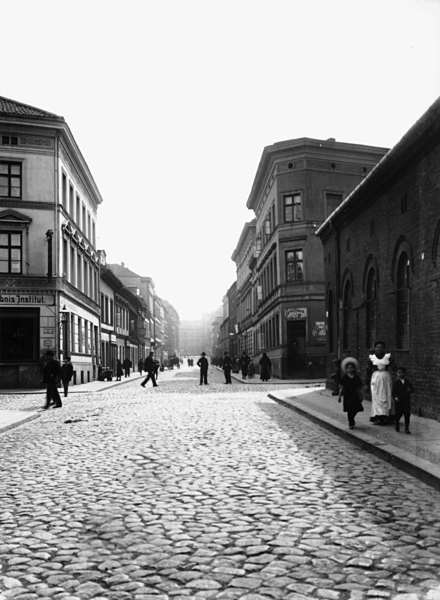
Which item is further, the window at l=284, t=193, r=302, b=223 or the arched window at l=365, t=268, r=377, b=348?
the window at l=284, t=193, r=302, b=223

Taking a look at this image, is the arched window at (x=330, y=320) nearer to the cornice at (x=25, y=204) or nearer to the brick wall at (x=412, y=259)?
the brick wall at (x=412, y=259)

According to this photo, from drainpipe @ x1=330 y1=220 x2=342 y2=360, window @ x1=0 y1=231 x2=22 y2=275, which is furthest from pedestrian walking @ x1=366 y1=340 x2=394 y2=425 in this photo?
window @ x1=0 y1=231 x2=22 y2=275

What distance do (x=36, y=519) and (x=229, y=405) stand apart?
1285 centimetres

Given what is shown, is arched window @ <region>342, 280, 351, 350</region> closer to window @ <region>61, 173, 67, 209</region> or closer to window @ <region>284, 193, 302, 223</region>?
window @ <region>284, 193, 302, 223</region>

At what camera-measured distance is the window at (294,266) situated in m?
36.9

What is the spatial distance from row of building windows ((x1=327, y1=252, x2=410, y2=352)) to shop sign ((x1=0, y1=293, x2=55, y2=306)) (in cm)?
1360

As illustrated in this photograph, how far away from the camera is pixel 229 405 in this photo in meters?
18.4

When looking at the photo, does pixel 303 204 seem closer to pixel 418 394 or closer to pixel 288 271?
pixel 288 271

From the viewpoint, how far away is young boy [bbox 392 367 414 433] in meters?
10.6

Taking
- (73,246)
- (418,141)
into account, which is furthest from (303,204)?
(418,141)

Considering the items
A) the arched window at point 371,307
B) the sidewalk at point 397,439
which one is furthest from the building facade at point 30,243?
the sidewalk at point 397,439

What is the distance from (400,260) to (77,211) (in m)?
27.1

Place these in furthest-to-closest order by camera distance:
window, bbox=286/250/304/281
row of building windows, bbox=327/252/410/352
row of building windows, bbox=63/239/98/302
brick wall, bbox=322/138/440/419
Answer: window, bbox=286/250/304/281 → row of building windows, bbox=63/239/98/302 → row of building windows, bbox=327/252/410/352 → brick wall, bbox=322/138/440/419

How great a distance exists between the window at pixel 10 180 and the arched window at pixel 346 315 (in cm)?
1733
